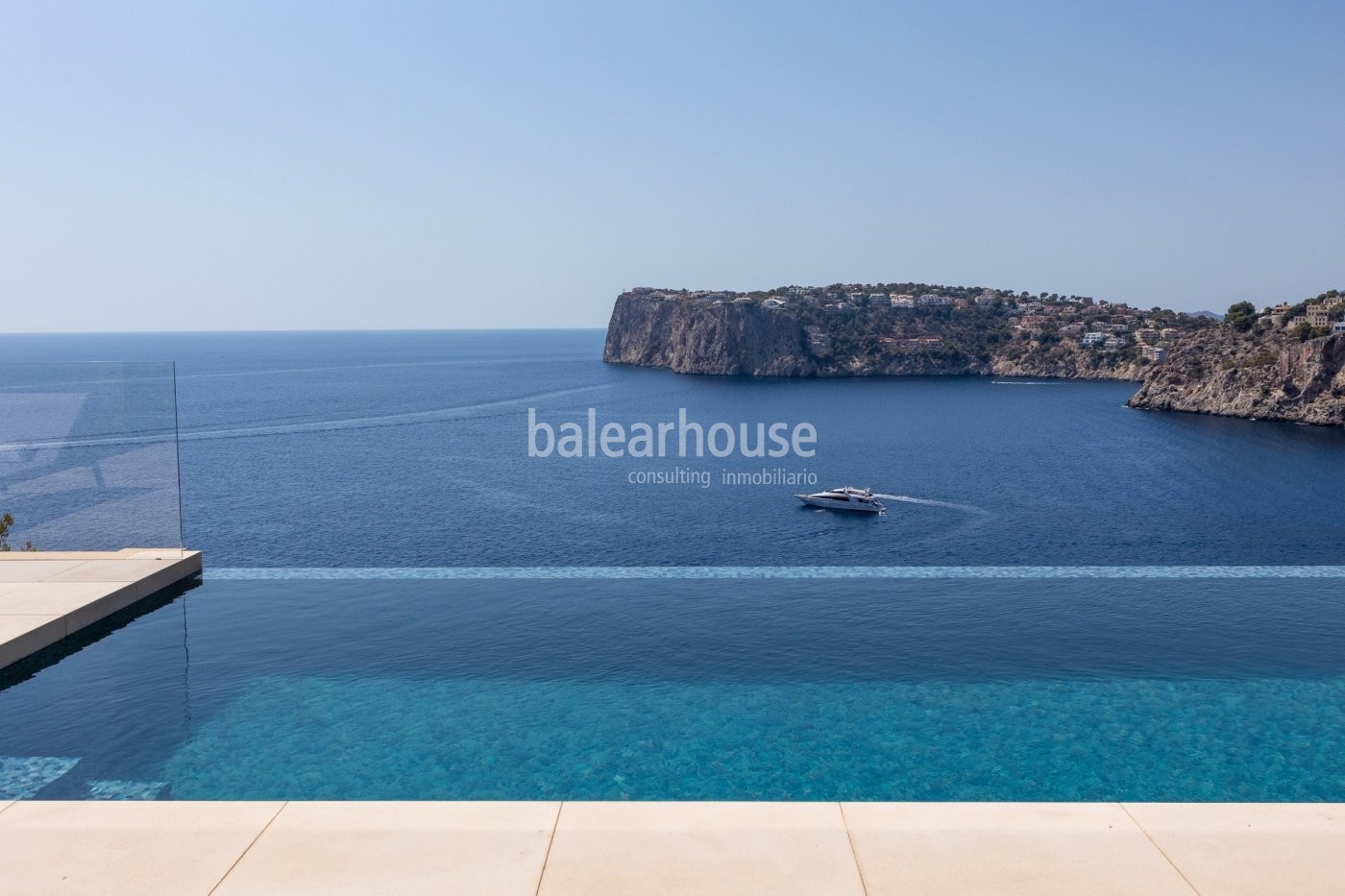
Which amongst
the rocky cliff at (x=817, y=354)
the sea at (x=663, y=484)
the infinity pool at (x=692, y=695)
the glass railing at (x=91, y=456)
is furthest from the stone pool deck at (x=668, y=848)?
the rocky cliff at (x=817, y=354)

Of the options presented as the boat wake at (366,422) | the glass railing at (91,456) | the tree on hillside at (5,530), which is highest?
the glass railing at (91,456)

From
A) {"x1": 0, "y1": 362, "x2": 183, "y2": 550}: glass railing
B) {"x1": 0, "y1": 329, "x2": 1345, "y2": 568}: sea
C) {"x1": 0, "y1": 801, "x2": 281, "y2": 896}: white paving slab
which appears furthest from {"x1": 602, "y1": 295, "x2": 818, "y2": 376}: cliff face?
{"x1": 0, "y1": 801, "x2": 281, "y2": 896}: white paving slab

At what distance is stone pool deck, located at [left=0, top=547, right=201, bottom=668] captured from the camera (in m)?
16.4

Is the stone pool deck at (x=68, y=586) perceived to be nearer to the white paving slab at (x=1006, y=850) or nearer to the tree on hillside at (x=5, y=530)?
the tree on hillside at (x=5, y=530)

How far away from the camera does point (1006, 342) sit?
141750 mm

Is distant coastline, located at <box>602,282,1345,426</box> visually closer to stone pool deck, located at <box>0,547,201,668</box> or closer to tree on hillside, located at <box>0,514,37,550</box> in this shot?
stone pool deck, located at <box>0,547,201,668</box>

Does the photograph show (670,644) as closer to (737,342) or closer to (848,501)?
(848,501)

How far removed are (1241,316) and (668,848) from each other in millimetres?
118580

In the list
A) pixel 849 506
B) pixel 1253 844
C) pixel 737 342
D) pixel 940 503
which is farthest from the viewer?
pixel 737 342

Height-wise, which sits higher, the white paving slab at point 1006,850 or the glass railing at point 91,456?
the glass railing at point 91,456

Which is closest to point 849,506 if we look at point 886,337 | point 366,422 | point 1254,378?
point 366,422

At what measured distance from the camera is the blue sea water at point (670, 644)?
13.4m

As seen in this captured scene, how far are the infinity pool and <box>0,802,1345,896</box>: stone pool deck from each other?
4.42m

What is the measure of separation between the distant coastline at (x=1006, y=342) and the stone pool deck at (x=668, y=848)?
82082mm
